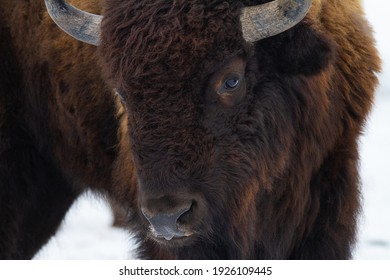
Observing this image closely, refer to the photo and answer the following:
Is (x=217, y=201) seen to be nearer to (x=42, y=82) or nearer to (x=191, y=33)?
(x=191, y=33)

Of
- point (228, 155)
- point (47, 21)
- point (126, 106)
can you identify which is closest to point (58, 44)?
point (47, 21)

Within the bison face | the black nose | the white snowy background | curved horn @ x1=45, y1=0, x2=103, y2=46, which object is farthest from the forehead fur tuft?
the white snowy background

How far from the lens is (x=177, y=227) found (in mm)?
4398

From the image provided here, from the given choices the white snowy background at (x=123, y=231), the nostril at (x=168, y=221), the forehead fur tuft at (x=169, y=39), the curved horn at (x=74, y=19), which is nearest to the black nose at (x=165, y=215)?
the nostril at (x=168, y=221)

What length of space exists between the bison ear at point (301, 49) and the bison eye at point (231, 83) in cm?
24

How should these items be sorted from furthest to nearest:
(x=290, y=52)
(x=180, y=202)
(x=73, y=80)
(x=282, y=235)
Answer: (x=73, y=80)
(x=282, y=235)
(x=290, y=52)
(x=180, y=202)

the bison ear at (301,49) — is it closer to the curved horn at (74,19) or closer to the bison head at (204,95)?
the bison head at (204,95)

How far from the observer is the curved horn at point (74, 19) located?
16.2ft

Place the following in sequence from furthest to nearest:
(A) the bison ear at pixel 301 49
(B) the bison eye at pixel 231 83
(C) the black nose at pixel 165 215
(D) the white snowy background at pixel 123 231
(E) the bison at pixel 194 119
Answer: (D) the white snowy background at pixel 123 231
(A) the bison ear at pixel 301 49
(B) the bison eye at pixel 231 83
(E) the bison at pixel 194 119
(C) the black nose at pixel 165 215

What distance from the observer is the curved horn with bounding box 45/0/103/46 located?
4.94m

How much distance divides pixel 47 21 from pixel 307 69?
6.25 feet

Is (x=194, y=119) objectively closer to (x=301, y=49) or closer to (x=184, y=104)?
(x=184, y=104)

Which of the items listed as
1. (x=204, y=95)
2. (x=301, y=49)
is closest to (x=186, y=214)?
(x=204, y=95)

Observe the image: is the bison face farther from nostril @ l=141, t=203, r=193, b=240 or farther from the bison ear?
the bison ear
